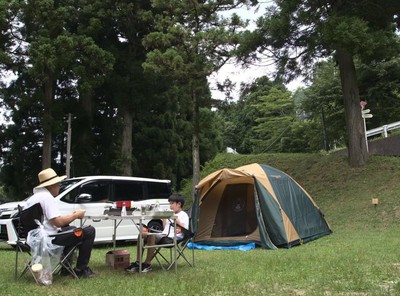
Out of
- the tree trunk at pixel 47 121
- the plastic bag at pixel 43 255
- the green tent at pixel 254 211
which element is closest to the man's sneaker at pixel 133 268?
the plastic bag at pixel 43 255

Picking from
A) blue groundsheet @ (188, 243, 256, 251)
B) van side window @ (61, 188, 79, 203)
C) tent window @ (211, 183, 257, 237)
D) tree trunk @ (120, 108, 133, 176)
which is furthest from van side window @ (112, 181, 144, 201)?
tree trunk @ (120, 108, 133, 176)

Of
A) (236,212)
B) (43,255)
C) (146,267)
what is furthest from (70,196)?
(43,255)

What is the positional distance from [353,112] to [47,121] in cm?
1138

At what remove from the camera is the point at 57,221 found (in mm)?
5211

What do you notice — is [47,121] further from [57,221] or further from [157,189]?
[57,221]

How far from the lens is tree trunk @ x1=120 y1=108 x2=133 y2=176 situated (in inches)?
725

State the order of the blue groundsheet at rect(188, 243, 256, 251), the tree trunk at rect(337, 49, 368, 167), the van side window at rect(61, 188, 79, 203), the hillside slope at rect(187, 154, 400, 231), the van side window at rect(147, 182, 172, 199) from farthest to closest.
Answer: the tree trunk at rect(337, 49, 368, 167) < the van side window at rect(147, 182, 172, 199) < the hillside slope at rect(187, 154, 400, 231) < the van side window at rect(61, 188, 79, 203) < the blue groundsheet at rect(188, 243, 256, 251)

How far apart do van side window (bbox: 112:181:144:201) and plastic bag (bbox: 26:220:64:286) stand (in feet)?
17.7

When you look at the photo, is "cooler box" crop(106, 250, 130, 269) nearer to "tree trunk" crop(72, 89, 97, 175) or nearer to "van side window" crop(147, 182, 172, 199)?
"van side window" crop(147, 182, 172, 199)

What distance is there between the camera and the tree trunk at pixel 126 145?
1842 centimetres

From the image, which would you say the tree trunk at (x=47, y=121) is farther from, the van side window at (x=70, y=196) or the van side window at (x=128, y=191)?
the van side window at (x=70, y=196)

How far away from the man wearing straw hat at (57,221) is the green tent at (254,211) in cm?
419

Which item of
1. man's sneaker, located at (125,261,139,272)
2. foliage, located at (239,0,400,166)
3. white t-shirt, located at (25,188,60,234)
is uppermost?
foliage, located at (239,0,400,166)

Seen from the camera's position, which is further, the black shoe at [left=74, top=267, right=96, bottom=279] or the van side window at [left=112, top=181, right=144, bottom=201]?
the van side window at [left=112, top=181, right=144, bottom=201]
